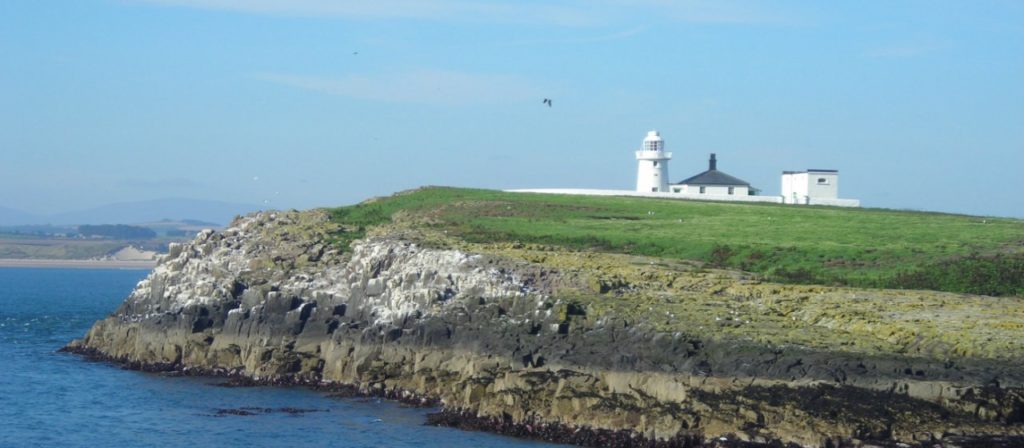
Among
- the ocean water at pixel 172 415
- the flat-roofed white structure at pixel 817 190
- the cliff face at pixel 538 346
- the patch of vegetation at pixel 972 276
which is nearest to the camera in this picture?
the cliff face at pixel 538 346

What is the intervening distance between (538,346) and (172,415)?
1085 cm

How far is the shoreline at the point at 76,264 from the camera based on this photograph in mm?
187500

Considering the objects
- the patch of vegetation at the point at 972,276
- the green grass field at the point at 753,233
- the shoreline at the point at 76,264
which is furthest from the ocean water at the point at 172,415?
the shoreline at the point at 76,264

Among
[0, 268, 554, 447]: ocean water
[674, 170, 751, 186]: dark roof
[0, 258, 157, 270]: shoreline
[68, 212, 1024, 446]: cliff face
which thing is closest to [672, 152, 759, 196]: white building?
[674, 170, 751, 186]: dark roof

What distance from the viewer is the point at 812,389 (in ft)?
112

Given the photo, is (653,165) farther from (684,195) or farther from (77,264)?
(77,264)

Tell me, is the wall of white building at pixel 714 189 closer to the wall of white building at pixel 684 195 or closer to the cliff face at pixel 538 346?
the wall of white building at pixel 684 195

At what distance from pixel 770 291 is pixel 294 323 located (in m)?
16.4

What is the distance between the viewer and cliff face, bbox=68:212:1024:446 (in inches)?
1314

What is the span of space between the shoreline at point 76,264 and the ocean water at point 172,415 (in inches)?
5387

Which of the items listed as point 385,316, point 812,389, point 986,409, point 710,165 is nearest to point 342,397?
point 385,316

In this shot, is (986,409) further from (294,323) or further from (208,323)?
(208,323)

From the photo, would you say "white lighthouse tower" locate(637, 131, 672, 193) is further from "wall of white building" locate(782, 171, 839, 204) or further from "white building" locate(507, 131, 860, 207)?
"wall of white building" locate(782, 171, 839, 204)

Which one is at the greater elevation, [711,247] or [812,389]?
[711,247]
